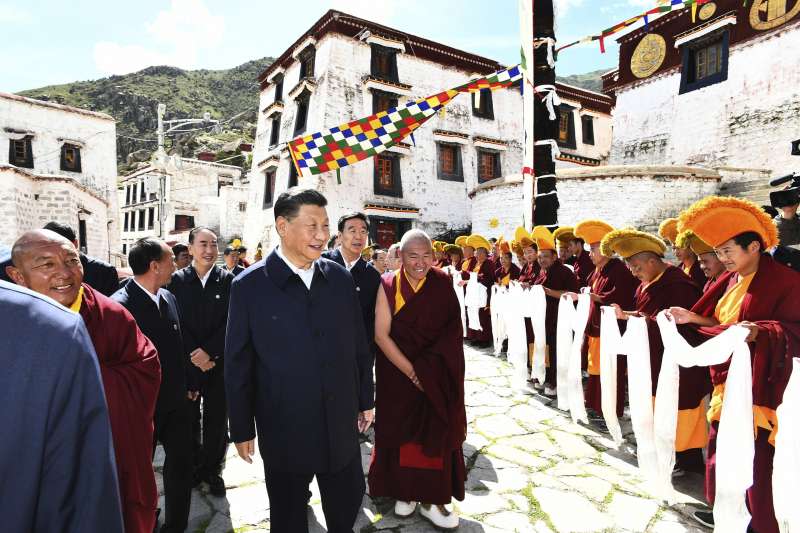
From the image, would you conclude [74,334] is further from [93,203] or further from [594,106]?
[594,106]

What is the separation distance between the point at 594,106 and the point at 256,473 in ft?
91.6

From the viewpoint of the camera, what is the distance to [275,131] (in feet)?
70.7

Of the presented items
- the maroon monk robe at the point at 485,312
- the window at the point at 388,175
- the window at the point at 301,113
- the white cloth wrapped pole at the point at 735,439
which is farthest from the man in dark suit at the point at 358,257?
the window at the point at 301,113

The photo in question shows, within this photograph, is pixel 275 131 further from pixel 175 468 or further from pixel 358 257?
pixel 175 468

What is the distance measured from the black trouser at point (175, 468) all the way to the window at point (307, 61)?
19.1 metres

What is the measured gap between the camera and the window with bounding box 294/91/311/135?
19.2 meters

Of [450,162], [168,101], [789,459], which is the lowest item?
[789,459]

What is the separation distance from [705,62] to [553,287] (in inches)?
604

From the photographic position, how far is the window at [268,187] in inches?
825

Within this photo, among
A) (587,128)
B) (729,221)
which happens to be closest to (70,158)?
(729,221)

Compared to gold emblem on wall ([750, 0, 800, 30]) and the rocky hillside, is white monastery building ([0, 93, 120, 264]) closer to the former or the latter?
gold emblem on wall ([750, 0, 800, 30])

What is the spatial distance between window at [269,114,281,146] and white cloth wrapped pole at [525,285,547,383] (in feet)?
61.4

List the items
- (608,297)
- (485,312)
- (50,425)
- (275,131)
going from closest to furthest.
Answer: (50,425), (608,297), (485,312), (275,131)

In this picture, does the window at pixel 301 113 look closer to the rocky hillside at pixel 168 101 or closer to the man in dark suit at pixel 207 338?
the man in dark suit at pixel 207 338
